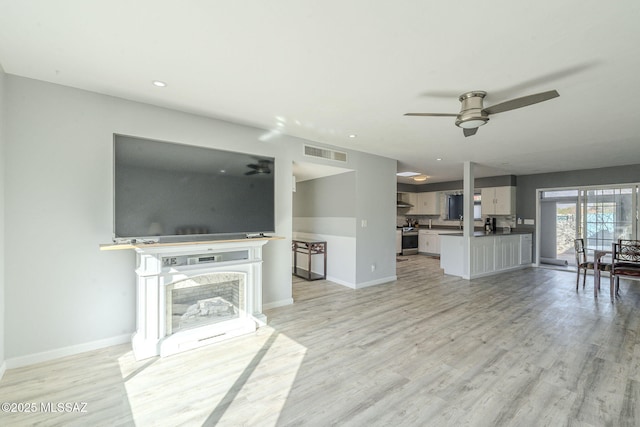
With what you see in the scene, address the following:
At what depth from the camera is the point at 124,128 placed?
2877 millimetres

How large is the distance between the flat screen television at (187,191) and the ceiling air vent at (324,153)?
0.84 metres

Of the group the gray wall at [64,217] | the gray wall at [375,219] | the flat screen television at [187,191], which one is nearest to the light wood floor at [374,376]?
the gray wall at [64,217]

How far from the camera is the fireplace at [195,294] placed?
2.65 metres

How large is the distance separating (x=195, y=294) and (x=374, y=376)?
1.99 m

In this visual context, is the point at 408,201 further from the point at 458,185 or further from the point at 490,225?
the point at 490,225

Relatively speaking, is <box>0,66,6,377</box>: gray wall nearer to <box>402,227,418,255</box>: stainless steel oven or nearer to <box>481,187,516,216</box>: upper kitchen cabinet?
<box>402,227,418,255</box>: stainless steel oven

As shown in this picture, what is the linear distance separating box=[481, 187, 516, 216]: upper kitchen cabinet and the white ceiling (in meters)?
4.27

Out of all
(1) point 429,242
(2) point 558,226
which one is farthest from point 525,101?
(2) point 558,226

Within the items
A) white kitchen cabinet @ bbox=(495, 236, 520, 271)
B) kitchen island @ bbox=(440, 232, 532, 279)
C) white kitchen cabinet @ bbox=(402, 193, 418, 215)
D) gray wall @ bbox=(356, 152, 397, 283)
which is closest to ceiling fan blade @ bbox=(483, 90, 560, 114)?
gray wall @ bbox=(356, 152, 397, 283)

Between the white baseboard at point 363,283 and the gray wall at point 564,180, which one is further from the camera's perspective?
the gray wall at point 564,180

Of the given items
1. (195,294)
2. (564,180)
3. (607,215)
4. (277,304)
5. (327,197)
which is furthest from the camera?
(564,180)

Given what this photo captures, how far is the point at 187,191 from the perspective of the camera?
9.96 ft

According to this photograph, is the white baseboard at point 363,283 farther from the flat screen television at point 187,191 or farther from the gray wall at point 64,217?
the gray wall at point 64,217

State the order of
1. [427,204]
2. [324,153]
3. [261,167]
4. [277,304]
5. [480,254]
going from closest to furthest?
[261,167], [277,304], [324,153], [480,254], [427,204]
